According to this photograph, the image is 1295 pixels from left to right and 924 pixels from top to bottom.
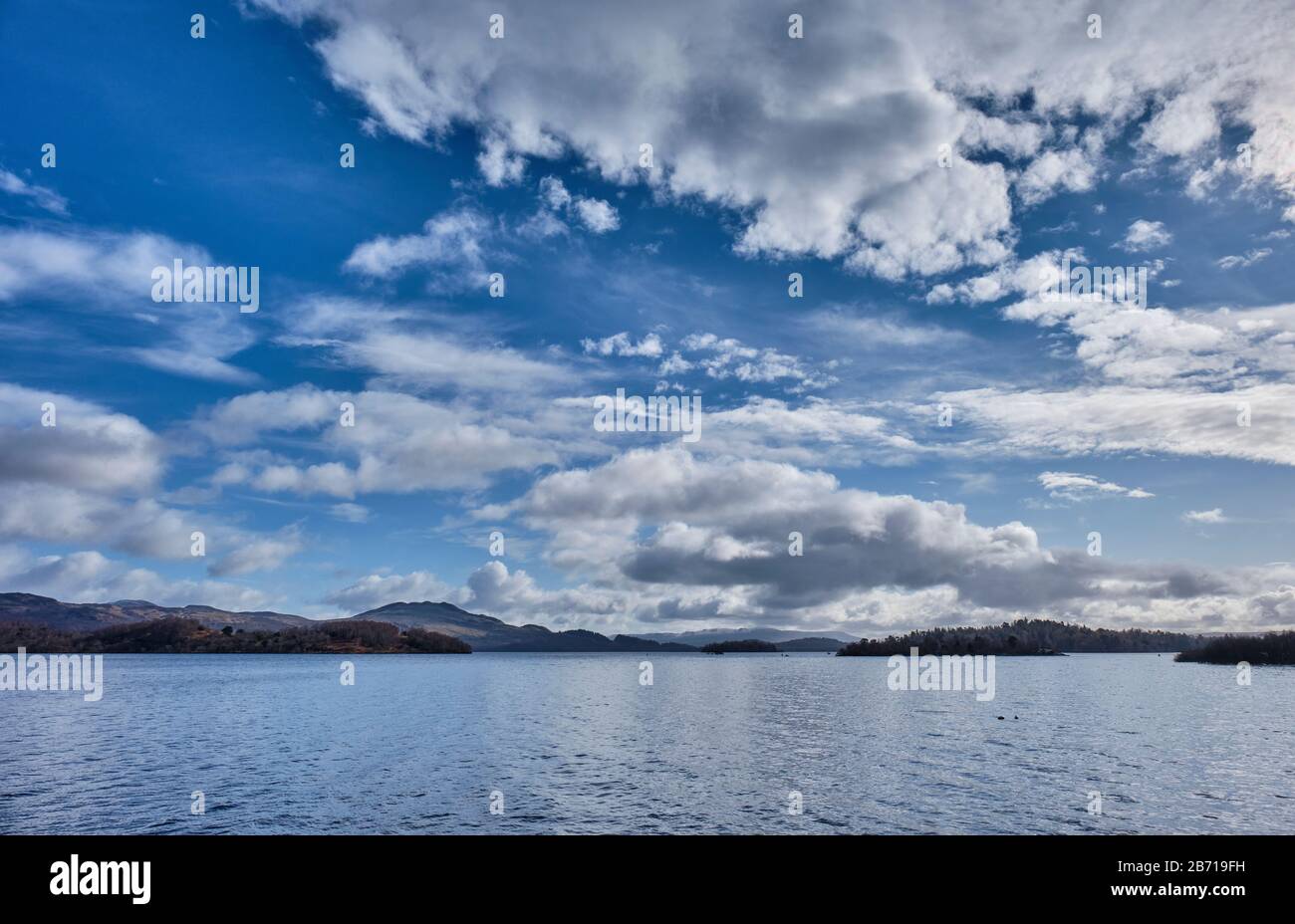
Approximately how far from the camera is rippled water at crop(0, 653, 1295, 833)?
140 feet

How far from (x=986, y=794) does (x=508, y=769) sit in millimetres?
35858

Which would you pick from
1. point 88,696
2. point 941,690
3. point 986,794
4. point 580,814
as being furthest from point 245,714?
point 941,690

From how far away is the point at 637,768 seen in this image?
58.4m

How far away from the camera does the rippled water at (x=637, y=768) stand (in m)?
42.7

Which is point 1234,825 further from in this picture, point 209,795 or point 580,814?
point 209,795

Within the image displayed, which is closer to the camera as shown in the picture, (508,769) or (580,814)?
(580,814)

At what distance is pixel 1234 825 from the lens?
144 feet

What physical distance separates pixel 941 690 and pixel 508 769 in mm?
139720
